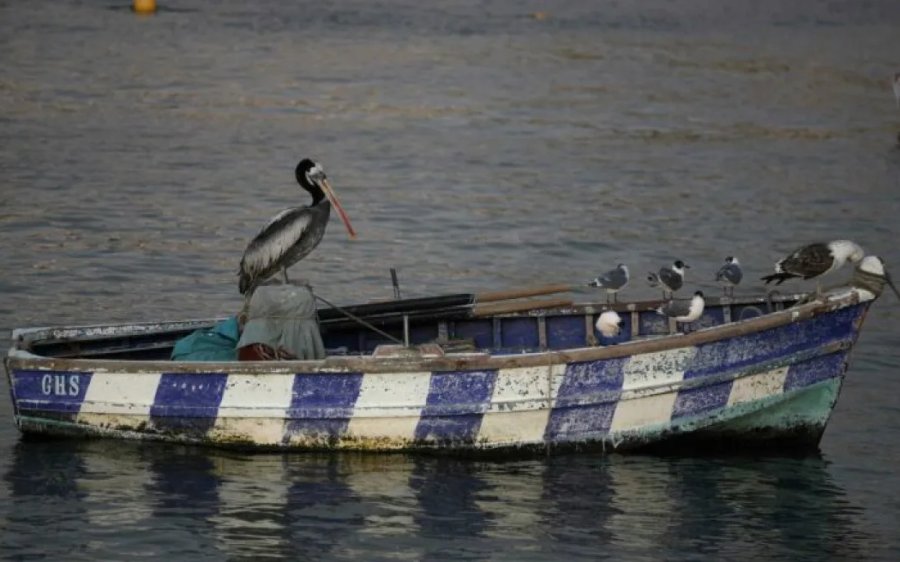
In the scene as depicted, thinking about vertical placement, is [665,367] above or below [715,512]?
above

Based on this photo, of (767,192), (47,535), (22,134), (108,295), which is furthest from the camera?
(22,134)

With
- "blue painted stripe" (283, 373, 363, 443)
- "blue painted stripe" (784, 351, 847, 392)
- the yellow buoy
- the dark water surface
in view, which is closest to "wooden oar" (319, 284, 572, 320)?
"blue painted stripe" (283, 373, 363, 443)

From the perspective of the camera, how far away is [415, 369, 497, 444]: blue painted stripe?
45.5 feet

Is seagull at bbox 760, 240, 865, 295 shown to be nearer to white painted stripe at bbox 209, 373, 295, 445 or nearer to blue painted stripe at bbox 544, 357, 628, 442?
blue painted stripe at bbox 544, 357, 628, 442

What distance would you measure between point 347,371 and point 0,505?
8.72ft

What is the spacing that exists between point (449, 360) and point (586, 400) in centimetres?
111

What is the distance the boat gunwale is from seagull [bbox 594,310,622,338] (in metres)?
0.89

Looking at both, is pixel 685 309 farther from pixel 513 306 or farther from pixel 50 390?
pixel 50 390

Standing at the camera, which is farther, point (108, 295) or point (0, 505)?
point (108, 295)

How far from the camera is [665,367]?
1402cm

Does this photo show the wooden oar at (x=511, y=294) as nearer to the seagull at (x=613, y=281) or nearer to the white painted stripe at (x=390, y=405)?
the seagull at (x=613, y=281)

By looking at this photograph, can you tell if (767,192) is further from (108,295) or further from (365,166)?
(108,295)

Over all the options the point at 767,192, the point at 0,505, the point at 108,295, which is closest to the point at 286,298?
the point at 0,505

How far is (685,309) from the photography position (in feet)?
48.0
